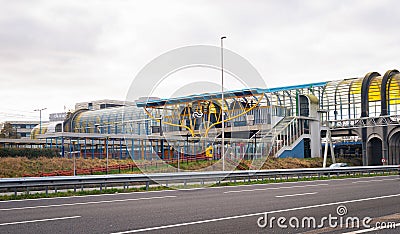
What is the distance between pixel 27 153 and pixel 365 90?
40797mm

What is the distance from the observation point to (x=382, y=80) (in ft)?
195

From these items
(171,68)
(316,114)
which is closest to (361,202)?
(171,68)

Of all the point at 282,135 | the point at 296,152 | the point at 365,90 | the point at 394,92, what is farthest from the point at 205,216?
the point at 394,92

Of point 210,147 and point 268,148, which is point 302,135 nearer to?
point 268,148

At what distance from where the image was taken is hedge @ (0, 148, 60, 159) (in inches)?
1517

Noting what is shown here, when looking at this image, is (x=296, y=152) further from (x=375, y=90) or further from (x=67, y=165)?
(x=67, y=165)

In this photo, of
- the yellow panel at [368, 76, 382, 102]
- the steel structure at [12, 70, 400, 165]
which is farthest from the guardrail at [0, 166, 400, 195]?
the yellow panel at [368, 76, 382, 102]

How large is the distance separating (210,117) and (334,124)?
887 inches

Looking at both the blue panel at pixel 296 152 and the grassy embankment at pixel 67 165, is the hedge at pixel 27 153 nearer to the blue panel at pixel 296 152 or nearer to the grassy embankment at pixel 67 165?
the grassy embankment at pixel 67 165

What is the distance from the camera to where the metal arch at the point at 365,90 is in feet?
200

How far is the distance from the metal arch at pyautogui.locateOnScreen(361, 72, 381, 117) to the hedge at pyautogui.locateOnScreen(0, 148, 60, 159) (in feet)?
124

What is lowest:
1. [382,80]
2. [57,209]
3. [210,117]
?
[57,209]

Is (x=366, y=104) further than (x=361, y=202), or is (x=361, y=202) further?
(x=366, y=104)

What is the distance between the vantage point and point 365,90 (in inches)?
2404
